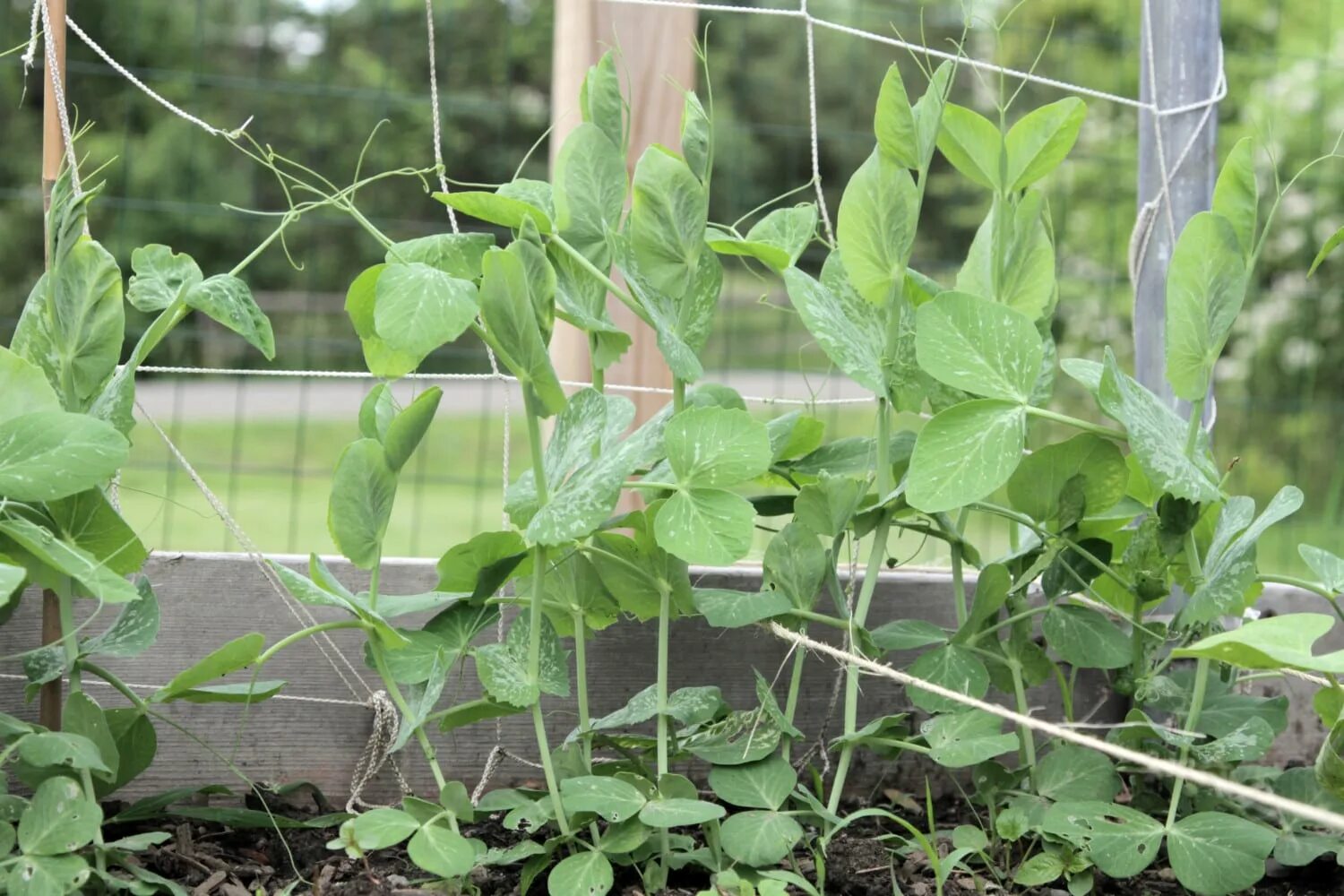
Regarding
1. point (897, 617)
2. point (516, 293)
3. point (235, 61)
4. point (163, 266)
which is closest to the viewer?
point (516, 293)

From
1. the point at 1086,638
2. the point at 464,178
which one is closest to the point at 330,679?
the point at 1086,638

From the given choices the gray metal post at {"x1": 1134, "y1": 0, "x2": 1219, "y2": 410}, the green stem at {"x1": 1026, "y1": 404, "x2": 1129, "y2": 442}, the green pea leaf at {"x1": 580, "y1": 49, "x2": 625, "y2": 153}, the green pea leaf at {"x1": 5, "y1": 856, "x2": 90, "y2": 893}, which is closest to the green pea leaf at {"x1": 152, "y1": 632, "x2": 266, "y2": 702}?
the green pea leaf at {"x1": 5, "y1": 856, "x2": 90, "y2": 893}

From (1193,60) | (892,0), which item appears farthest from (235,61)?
(1193,60)

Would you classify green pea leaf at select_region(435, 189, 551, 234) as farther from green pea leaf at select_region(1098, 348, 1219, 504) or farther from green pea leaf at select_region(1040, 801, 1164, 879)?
green pea leaf at select_region(1040, 801, 1164, 879)

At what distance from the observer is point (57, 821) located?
761 millimetres

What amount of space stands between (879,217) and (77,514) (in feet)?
1.97

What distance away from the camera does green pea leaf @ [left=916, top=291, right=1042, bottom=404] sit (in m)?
0.87

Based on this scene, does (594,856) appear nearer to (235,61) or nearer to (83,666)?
(83,666)

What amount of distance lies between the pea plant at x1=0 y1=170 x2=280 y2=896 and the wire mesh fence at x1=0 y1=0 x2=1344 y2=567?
1904 millimetres

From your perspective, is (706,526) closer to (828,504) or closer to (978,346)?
(828,504)

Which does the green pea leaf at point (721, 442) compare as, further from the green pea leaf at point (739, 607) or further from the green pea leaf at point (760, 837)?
the green pea leaf at point (760, 837)

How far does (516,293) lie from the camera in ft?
2.61

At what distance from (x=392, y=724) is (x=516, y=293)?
464 millimetres

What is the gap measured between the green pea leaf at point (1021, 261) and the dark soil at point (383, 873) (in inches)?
17.2
